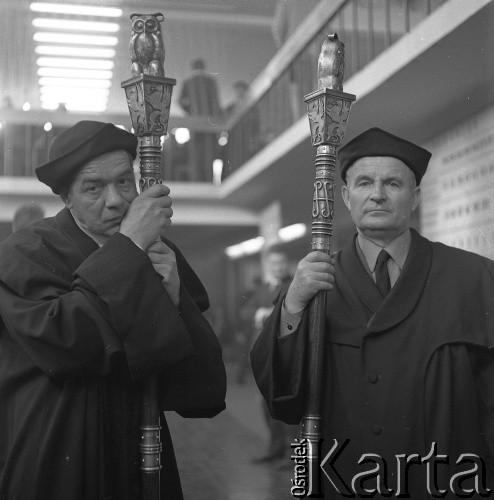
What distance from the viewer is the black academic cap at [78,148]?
1.82m

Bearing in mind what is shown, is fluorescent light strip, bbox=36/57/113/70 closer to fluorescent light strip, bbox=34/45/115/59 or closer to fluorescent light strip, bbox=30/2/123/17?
fluorescent light strip, bbox=34/45/115/59

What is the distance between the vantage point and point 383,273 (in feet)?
6.44

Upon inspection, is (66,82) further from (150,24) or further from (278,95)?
(278,95)

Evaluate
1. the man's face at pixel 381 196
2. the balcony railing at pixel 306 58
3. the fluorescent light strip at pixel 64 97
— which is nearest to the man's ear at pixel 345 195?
the man's face at pixel 381 196

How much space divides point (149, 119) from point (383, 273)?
29.7 inches

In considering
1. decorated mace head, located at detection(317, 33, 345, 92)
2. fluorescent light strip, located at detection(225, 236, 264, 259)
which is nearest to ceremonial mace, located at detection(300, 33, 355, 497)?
decorated mace head, located at detection(317, 33, 345, 92)

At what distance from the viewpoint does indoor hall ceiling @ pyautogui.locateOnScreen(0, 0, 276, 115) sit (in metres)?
2.29

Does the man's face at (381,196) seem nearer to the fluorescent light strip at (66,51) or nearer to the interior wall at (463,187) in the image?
the interior wall at (463,187)

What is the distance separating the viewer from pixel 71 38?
7.78 ft

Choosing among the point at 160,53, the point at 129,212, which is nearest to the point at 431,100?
the point at 160,53

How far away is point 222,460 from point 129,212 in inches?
36.0

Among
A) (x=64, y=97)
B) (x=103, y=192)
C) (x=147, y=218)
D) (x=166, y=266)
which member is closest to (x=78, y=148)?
(x=103, y=192)

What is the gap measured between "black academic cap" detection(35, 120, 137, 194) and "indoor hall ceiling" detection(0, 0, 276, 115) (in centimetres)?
32

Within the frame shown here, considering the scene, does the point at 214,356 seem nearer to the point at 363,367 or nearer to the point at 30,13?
the point at 363,367
